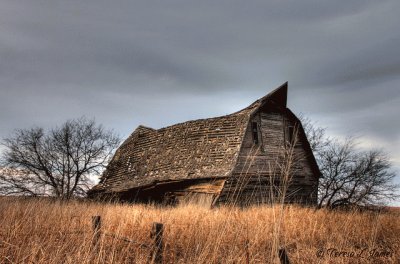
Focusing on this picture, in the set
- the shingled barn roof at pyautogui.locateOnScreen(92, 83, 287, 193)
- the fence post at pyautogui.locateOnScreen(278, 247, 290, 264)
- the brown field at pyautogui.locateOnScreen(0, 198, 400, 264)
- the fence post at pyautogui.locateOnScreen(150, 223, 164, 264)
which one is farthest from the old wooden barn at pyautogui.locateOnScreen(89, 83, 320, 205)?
the fence post at pyautogui.locateOnScreen(278, 247, 290, 264)

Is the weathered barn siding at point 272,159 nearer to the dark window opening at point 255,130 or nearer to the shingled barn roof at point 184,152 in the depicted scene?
the dark window opening at point 255,130

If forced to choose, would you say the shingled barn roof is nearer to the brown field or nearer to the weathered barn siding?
the weathered barn siding

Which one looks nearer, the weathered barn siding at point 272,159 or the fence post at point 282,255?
the fence post at point 282,255

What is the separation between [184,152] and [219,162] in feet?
9.51

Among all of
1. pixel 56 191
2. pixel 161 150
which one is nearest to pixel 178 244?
pixel 161 150

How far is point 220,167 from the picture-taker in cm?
1659

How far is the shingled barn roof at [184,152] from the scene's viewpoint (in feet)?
56.6

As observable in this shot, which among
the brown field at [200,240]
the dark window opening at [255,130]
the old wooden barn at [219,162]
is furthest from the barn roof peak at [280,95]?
the brown field at [200,240]

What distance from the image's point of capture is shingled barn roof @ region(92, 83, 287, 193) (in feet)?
56.6

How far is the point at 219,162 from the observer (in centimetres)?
1695

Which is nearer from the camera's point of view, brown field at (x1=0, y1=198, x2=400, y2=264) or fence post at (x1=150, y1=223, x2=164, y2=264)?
fence post at (x1=150, y1=223, x2=164, y2=264)

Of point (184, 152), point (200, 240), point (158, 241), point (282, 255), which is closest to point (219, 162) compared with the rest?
point (184, 152)

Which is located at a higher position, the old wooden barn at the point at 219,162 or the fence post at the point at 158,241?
the old wooden barn at the point at 219,162

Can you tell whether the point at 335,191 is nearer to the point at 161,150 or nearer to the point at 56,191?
the point at 161,150
